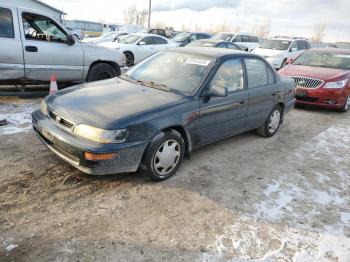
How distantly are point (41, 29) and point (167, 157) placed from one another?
4.69 m

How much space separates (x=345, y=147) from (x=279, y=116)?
125cm

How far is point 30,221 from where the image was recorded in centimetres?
295

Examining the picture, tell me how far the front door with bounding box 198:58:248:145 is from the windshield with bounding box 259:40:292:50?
11957 millimetres

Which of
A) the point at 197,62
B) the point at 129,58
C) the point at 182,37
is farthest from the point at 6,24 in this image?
the point at 182,37

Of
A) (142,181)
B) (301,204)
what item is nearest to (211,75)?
(142,181)

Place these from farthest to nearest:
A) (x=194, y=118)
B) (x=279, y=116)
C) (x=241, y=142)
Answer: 1. (x=279, y=116)
2. (x=241, y=142)
3. (x=194, y=118)

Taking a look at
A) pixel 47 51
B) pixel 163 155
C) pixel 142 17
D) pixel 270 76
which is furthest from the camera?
pixel 142 17

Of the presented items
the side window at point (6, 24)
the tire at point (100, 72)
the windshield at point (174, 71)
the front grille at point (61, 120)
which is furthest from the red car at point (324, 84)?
the side window at point (6, 24)

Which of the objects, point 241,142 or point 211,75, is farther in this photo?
point 241,142

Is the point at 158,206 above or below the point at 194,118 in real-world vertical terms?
below

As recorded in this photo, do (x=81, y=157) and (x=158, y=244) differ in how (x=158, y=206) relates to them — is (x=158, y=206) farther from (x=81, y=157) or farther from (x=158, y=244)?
(x=81, y=157)

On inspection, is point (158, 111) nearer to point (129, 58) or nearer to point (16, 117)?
point (16, 117)

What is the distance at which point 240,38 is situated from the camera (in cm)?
2022

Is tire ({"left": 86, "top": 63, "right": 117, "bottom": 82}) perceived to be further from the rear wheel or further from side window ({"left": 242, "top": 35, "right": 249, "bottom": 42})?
side window ({"left": 242, "top": 35, "right": 249, "bottom": 42})
